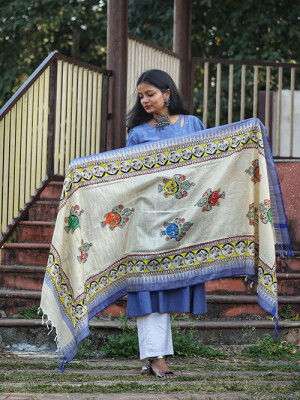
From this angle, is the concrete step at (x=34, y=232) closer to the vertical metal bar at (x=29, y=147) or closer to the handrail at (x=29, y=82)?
the vertical metal bar at (x=29, y=147)

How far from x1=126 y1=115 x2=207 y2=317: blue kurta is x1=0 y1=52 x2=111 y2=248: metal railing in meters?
1.68

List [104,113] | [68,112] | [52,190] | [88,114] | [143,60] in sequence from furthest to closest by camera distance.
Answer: [143,60], [104,113], [52,190], [88,114], [68,112]

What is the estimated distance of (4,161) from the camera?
617cm

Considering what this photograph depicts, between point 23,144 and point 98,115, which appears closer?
point 23,144

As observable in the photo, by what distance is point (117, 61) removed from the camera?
7543 millimetres

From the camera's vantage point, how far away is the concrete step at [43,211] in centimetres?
702

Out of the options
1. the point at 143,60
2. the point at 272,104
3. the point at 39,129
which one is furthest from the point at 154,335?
the point at 272,104

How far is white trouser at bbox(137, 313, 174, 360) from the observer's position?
14.9ft

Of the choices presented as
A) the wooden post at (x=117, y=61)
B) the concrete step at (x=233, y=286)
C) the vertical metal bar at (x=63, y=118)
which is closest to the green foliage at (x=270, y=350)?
the concrete step at (x=233, y=286)

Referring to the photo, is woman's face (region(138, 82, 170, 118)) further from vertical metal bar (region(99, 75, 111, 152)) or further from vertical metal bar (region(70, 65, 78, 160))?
vertical metal bar (region(99, 75, 111, 152))

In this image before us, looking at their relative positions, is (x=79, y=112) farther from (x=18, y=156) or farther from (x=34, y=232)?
(x=34, y=232)

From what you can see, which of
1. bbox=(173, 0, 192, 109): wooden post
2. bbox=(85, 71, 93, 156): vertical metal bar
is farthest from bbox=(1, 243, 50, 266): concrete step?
bbox=(173, 0, 192, 109): wooden post

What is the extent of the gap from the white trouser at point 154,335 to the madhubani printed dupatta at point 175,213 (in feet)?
0.61

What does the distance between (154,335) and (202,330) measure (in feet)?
3.71
